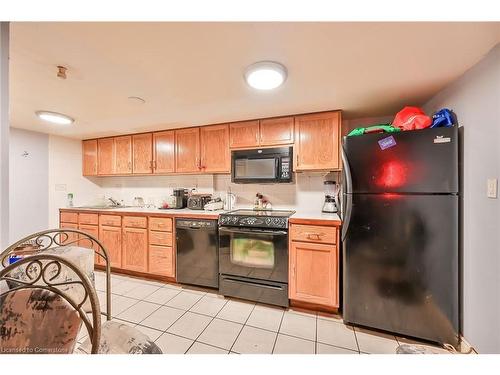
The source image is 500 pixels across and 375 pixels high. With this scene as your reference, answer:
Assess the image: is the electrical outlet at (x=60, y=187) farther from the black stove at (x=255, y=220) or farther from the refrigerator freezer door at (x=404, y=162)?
the refrigerator freezer door at (x=404, y=162)

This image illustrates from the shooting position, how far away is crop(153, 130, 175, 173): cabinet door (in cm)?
288

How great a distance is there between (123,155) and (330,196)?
3.03m

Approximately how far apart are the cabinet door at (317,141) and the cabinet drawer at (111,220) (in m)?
2.44

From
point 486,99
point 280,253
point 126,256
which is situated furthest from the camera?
point 126,256

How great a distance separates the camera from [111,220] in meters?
2.84

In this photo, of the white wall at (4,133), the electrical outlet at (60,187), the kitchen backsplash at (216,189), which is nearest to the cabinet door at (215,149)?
the kitchen backsplash at (216,189)

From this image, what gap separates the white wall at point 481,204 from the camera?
1.24 meters

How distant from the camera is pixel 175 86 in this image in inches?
65.3

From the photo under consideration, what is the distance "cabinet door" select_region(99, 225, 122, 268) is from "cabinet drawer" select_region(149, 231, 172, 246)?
0.55 metres

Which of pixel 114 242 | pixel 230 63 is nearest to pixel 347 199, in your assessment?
pixel 230 63

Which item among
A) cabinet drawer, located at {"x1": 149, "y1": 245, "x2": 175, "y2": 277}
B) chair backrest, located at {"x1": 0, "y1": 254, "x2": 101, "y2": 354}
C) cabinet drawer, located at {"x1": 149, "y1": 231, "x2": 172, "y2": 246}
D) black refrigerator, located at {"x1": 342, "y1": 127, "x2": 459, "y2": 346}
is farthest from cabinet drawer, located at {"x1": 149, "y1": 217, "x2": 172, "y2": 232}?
black refrigerator, located at {"x1": 342, "y1": 127, "x2": 459, "y2": 346}
